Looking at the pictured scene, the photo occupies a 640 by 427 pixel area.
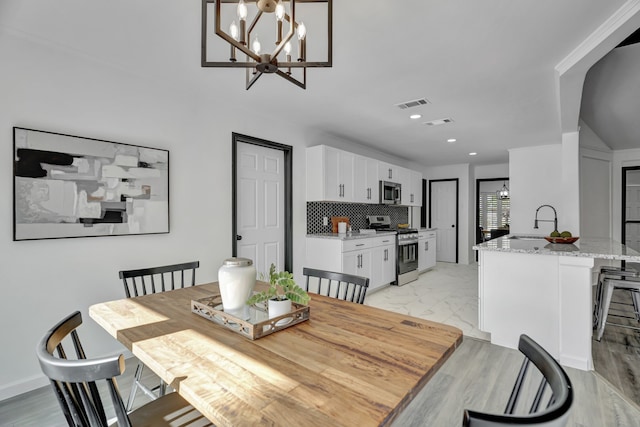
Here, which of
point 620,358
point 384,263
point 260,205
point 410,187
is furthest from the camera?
point 410,187

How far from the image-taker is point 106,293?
8.37 ft

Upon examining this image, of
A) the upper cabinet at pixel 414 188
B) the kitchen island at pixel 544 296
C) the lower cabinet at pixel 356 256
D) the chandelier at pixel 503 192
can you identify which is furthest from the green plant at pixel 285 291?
the chandelier at pixel 503 192

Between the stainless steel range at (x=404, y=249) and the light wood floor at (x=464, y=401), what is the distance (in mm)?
2803

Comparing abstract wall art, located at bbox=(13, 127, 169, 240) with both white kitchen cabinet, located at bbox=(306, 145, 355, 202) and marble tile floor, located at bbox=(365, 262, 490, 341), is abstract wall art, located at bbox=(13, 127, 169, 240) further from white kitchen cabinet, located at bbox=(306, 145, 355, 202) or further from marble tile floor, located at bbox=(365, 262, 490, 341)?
marble tile floor, located at bbox=(365, 262, 490, 341)

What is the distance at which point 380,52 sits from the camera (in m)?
2.41

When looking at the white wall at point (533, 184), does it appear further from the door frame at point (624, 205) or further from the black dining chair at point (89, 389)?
the black dining chair at point (89, 389)

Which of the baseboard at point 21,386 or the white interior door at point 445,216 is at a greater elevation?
the white interior door at point 445,216

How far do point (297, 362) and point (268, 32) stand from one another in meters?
2.07

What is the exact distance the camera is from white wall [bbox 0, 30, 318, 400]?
216cm

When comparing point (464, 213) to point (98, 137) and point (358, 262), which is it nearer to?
point (358, 262)

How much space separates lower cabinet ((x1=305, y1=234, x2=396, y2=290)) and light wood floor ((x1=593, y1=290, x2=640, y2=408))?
2.59m

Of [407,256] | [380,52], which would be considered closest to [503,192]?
[407,256]

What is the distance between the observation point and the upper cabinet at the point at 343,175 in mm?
4375

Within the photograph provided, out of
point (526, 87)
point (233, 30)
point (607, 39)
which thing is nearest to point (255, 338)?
point (233, 30)
